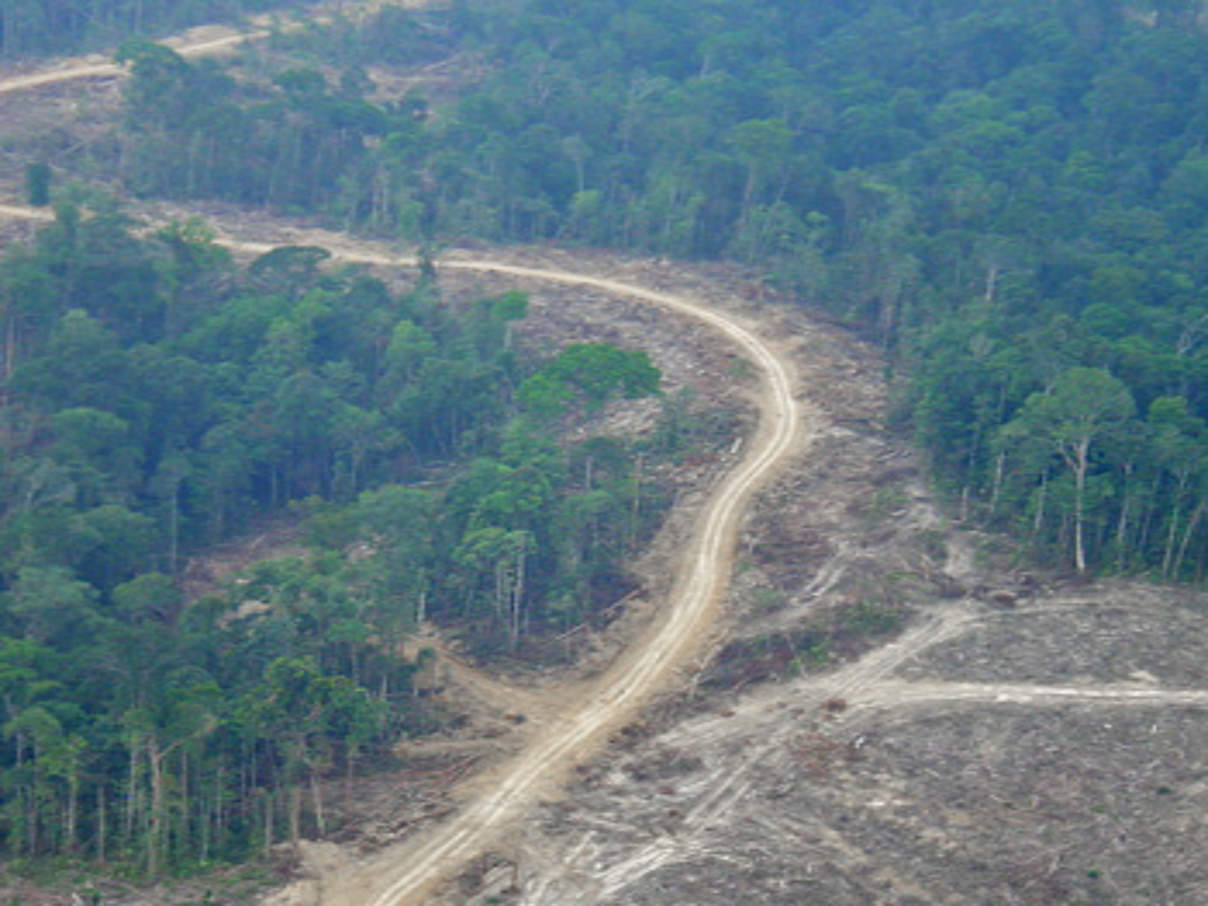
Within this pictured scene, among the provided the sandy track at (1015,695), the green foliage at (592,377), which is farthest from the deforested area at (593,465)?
the green foliage at (592,377)

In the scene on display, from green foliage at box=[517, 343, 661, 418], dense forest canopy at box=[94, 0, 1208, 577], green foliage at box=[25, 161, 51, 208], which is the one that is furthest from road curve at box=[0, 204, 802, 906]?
green foliage at box=[25, 161, 51, 208]

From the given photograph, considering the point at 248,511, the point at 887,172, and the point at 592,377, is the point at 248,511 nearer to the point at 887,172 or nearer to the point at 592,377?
the point at 592,377

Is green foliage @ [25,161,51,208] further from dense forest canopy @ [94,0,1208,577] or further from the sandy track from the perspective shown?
the sandy track

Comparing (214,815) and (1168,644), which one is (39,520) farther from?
(1168,644)

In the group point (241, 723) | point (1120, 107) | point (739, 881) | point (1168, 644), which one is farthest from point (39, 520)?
point (1120, 107)

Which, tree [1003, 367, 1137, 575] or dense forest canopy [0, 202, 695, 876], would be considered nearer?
dense forest canopy [0, 202, 695, 876]
